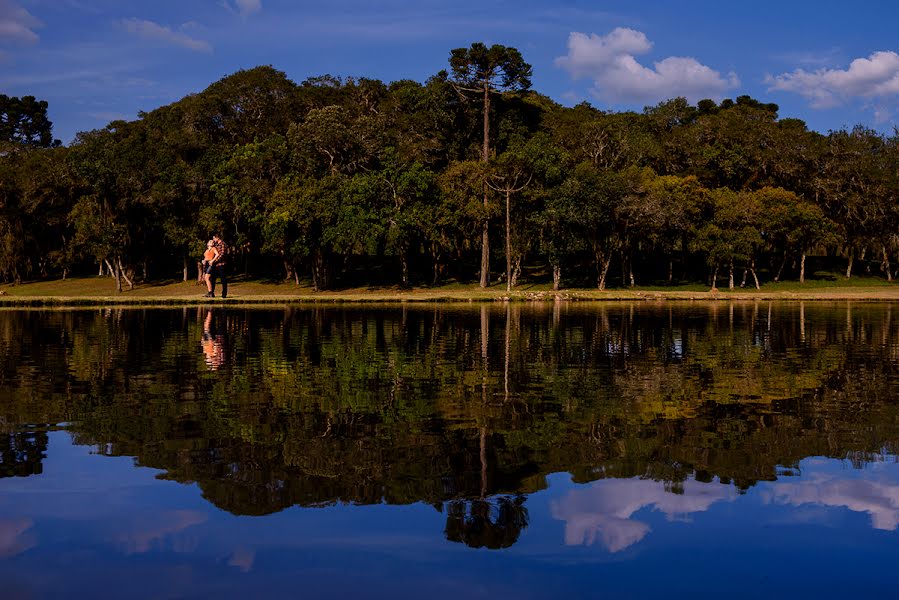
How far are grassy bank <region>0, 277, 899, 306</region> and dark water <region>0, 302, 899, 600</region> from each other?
40.6 metres

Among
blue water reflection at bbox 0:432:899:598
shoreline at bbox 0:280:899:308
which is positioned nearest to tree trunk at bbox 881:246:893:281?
shoreline at bbox 0:280:899:308

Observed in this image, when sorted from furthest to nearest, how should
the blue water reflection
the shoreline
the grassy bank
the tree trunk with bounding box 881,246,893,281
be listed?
1. the tree trunk with bounding box 881,246,893,281
2. the grassy bank
3. the shoreline
4. the blue water reflection

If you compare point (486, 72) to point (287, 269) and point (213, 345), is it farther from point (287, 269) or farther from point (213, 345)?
point (213, 345)

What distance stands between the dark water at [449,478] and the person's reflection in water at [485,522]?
0.03m

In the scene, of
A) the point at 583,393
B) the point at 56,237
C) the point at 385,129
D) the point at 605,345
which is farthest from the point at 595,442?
the point at 56,237

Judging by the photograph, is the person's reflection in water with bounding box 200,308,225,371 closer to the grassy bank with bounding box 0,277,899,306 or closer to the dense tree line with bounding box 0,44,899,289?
the grassy bank with bounding box 0,277,899,306

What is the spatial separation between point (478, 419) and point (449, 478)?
172 inches

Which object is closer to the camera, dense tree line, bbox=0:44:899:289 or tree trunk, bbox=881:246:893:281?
dense tree line, bbox=0:44:899:289

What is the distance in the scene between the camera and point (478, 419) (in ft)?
54.0

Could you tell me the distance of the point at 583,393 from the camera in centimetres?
1975

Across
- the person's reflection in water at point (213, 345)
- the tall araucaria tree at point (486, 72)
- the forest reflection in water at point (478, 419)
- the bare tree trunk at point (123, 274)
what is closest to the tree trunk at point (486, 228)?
the tall araucaria tree at point (486, 72)

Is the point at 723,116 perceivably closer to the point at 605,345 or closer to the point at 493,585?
the point at 605,345

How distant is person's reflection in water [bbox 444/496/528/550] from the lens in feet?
32.2

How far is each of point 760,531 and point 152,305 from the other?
5662 centimetres
